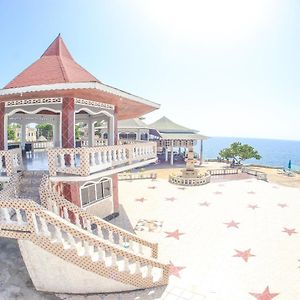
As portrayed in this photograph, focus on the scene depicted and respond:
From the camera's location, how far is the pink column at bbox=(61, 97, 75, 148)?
10.6 m

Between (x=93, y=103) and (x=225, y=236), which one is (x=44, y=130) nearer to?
(x=93, y=103)

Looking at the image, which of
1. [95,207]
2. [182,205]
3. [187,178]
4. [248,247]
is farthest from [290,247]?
[187,178]

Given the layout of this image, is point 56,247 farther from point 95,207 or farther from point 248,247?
point 248,247

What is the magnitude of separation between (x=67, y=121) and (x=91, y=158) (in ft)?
6.79

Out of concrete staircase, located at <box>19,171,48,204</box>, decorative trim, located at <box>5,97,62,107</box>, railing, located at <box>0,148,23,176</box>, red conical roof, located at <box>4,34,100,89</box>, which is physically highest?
red conical roof, located at <box>4,34,100,89</box>

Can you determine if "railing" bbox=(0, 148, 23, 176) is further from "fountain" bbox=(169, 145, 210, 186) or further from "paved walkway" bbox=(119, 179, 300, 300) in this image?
"fountain" bbox=(169, 145, 210, 186)

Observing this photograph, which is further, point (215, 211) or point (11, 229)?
point (215, 211)

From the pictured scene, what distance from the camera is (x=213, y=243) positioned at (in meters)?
11.9

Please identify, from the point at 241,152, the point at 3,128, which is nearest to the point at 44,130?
the point at 241,152

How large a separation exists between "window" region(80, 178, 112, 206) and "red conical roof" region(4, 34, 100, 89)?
5.01 meters

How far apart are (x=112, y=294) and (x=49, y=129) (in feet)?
166

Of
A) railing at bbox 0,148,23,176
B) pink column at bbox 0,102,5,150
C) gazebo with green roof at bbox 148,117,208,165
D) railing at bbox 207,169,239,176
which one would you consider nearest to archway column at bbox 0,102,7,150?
pink column at bbox 0,102,5,150

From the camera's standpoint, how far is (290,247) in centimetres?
1155

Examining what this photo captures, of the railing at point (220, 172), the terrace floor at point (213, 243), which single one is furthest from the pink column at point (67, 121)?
the railing at point (220, 172)
